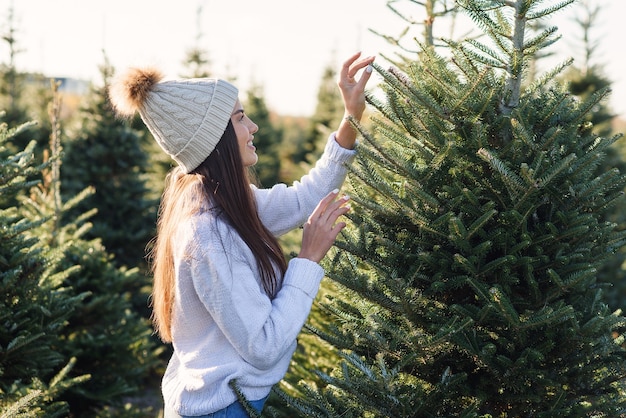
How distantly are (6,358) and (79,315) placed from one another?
1.44 metres

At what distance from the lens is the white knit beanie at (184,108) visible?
2316mm

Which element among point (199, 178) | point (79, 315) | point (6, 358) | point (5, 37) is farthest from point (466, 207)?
point (5, 37)

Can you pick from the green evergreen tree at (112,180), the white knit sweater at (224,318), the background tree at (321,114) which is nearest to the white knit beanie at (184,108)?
the white knit sweater at (224,318)

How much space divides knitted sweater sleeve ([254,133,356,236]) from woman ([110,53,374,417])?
12 cm

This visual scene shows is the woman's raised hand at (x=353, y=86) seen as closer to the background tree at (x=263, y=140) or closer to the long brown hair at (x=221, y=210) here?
the long brown hair at (x=221, y=210)

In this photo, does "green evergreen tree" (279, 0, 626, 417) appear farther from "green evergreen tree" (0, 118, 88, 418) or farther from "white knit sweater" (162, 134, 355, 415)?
"green evergreen tree" (0, 118, 88, 418)

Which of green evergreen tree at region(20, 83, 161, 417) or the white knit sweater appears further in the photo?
green evergreen tree at region(20, 83, 161, 417)

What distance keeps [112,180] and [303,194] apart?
5.93m

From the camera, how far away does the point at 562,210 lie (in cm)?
234

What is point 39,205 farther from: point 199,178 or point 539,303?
point 539,303

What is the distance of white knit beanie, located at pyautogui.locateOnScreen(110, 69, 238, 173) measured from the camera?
232cm

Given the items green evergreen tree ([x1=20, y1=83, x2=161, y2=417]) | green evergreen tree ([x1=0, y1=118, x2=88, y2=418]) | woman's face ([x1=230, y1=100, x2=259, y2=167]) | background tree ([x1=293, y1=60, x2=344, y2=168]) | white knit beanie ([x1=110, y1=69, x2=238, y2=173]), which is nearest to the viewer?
white knit beanie ([x1=110, y1=69, x2=238, y2=173])

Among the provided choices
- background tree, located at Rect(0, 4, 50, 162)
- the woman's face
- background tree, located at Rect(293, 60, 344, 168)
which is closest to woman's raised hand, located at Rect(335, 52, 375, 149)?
the woman's face

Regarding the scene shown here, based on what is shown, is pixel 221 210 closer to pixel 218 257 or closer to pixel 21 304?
pixel 218 257
